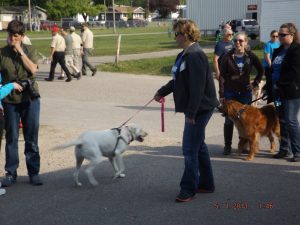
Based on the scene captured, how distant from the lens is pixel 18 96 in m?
6.02

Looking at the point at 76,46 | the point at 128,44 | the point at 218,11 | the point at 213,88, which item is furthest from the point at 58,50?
the point at 218,11

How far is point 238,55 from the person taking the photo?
7699 mm

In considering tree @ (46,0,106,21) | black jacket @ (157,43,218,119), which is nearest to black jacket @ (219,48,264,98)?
black jacket @ (157,43,218,119)

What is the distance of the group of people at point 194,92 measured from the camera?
530 centimetres

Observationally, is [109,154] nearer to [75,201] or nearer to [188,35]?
[75,201]

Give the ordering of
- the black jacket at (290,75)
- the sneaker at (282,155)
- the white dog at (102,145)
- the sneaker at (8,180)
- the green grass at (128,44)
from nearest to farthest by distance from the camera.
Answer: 1. the white dog at (102,145)
2. the sneaker at (8,180)
3. the black jacket at (290,75)
4. the sneaker at (282,155)
5. the green grass at (128,44)

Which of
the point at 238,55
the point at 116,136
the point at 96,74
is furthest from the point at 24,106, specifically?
the point at 96,74

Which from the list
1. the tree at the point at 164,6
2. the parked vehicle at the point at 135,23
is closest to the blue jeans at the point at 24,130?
the parked vehicle at the point at 135,23

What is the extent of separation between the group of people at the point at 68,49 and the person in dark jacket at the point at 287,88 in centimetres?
1129

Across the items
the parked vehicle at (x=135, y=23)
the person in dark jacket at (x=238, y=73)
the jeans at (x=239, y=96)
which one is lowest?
the jeans at (x=239, y=96)

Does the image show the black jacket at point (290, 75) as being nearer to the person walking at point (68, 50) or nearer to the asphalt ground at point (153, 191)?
the asphalt ground at point (153, 191)

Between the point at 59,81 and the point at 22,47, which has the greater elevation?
the point at 22,47

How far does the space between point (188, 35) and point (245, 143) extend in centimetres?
297

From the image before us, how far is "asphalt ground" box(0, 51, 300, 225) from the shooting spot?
513 cm
